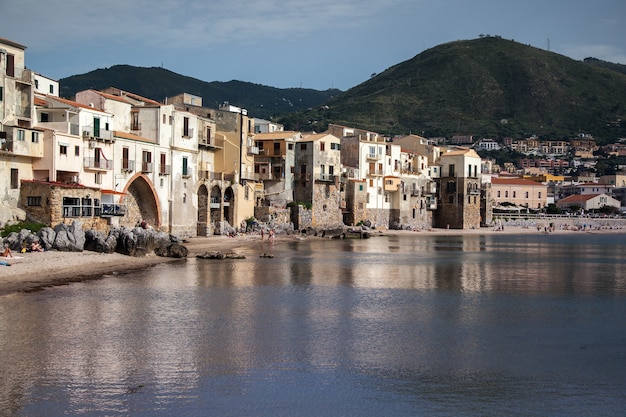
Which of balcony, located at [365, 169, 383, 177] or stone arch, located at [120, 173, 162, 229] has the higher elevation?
balcony, located at [365, 169, 383, 177]

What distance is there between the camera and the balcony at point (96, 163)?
151 feet

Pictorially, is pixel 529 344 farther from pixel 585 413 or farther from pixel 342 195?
pixel 342 195

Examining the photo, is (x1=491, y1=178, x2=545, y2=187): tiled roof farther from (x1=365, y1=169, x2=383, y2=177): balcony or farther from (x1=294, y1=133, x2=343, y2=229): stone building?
(x1=294, y1=133, x2=343, y2=229): stone building

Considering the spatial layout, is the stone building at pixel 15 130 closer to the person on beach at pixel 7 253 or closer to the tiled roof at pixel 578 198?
the person on beach at pixel 7 253

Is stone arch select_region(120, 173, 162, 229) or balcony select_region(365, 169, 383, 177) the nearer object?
stone arch select_region(120, 173, 162, 229)

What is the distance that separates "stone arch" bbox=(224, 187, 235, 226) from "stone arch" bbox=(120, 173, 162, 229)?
10.8m

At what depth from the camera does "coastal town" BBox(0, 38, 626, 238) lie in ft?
136

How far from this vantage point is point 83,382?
16781 mm

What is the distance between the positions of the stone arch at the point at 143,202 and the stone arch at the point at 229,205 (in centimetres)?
1075

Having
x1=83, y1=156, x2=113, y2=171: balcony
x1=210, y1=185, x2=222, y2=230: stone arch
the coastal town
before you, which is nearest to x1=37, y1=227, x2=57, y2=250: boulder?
the coastal town

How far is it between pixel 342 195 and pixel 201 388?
2530 inches

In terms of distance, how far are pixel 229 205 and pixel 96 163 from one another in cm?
1888

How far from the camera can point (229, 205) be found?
6425cm

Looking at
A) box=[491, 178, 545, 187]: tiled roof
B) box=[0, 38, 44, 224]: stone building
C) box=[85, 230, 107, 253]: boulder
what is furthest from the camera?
box=[491, 178, 545, 187]: tiled roof
